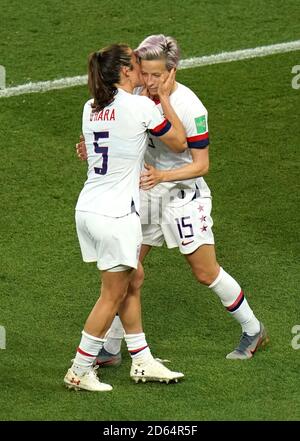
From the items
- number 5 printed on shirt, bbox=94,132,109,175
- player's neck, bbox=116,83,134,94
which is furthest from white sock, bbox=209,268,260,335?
player's neck, bbox=116,83,134,94

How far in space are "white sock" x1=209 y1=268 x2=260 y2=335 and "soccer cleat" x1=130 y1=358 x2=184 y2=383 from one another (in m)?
0.59

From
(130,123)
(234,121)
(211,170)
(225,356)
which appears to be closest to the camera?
(130,123)

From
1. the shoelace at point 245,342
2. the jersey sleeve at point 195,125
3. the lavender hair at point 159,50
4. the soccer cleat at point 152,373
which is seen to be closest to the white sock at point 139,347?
the soccer cleat at point 152,373

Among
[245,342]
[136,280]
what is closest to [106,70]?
[136,280]

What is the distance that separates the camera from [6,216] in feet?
31.6

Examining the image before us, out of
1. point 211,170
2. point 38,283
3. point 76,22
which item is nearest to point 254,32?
point 76,22

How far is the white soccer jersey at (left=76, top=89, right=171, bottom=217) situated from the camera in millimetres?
6895

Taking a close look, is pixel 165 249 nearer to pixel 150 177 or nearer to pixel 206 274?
pixel 206 274

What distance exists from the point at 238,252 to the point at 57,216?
1.48 metres

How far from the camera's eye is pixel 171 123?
23.2ft

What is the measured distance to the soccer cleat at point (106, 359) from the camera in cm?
764

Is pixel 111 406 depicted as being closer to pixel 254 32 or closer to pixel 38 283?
pixel 38 283

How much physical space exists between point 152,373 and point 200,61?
17.8 ft

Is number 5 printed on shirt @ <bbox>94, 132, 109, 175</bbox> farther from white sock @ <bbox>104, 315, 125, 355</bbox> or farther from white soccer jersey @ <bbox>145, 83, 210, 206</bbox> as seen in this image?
white sock @ <bbox>104, 315, 125, 355</bbox>
